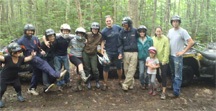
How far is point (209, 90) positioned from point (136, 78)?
2725 mm

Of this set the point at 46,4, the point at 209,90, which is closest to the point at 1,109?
the point at 209,90

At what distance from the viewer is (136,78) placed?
667 cm

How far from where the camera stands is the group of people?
15.2ft

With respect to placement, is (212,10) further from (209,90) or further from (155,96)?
(155,96)

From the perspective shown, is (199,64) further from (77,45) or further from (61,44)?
(61,44)

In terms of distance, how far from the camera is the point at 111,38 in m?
5.29

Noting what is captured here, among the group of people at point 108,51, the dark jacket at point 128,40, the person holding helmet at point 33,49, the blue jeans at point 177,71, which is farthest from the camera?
the dark jacket at point 128,40

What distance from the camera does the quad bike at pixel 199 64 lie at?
5.44m

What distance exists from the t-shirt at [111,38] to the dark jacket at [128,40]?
15 centimetres

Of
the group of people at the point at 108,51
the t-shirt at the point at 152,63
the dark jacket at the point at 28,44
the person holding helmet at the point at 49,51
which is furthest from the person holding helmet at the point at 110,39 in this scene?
the dark jacket at the point at 28,44

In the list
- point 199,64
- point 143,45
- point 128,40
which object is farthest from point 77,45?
point 199,64

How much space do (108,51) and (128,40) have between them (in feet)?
2.60

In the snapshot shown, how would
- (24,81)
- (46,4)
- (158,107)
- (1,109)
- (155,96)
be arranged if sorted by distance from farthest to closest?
(46,4) → (24,81) → (155,96) → (158,107) → (1,109)

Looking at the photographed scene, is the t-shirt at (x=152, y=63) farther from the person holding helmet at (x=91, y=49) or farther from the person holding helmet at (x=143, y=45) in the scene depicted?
the person holding helmet at (x=91, y=49)
